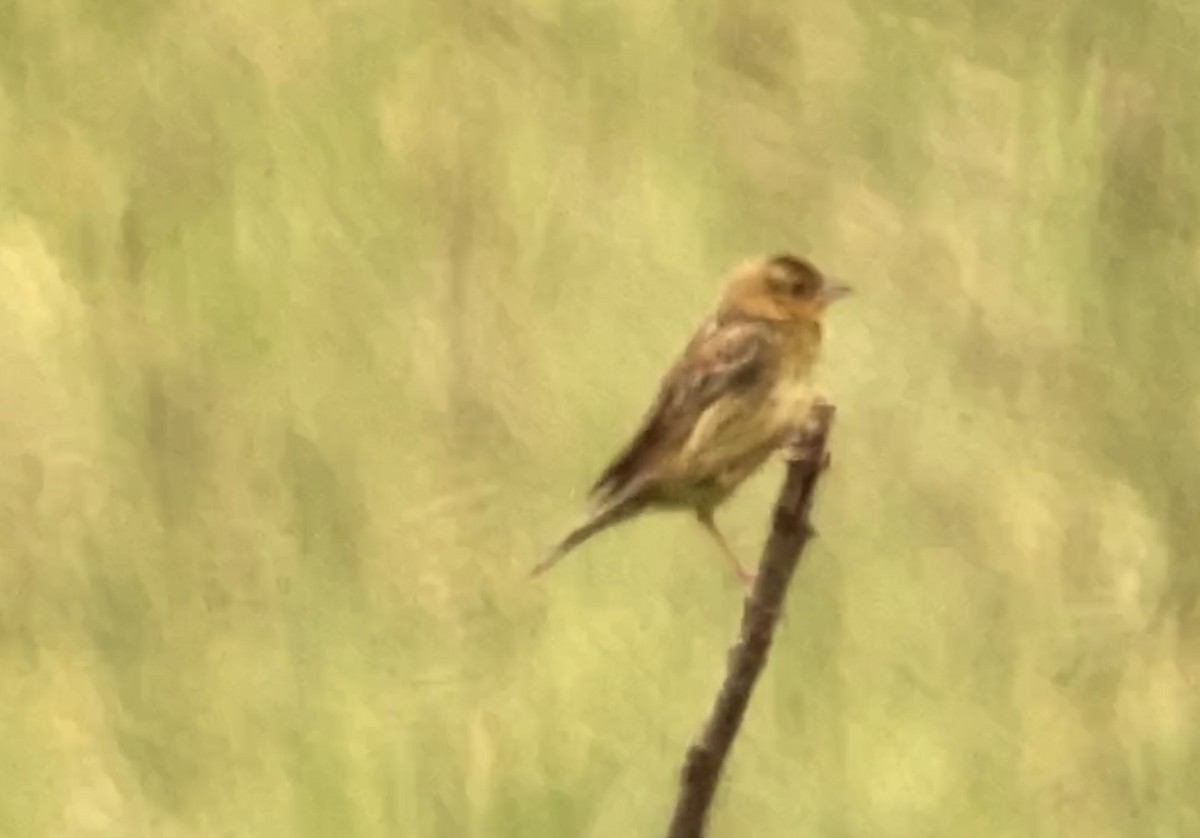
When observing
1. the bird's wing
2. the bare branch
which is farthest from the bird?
the bare branch

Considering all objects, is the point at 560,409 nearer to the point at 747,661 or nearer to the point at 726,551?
the point at 726,551

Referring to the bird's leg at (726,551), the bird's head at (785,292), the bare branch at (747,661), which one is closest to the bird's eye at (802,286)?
the bird's head at (785,292)

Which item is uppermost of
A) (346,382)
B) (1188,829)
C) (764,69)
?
(764,69)

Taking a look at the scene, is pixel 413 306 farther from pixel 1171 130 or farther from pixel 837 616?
pixel 1171 130

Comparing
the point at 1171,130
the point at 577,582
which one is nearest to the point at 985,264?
the point at 1171,130

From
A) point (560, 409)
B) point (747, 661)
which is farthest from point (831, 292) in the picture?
point (747, 661)
